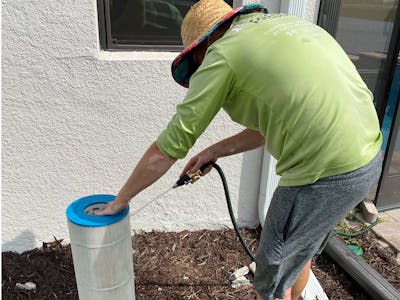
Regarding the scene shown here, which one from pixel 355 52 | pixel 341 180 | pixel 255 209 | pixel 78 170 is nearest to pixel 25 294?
pixel 78 170

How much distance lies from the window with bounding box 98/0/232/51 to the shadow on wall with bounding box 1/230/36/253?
4.63 ft

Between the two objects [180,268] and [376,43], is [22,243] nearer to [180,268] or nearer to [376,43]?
[180,268]

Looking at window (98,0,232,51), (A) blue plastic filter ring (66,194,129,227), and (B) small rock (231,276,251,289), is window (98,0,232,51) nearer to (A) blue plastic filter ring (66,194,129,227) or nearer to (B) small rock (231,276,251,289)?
(A) blue plastic filter ring (66,194,129,227)

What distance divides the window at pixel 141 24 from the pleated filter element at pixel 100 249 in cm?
119

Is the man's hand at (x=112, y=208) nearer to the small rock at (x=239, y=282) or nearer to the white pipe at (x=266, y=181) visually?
the small rock at (x=239, y=282)

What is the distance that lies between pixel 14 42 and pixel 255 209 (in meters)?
2.04

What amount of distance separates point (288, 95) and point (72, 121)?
5.38ft

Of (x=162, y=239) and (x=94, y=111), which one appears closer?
(x=94, y=111)

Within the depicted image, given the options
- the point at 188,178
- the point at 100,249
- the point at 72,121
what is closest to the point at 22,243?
the point at 72,121

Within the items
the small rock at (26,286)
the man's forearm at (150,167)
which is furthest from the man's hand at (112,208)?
the small rock at (26,286)

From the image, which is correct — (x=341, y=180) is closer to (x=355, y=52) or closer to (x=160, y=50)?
(x=160, y=50)

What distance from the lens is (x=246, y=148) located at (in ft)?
6.64

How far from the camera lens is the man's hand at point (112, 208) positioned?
163 cm

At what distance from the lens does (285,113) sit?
138cm
